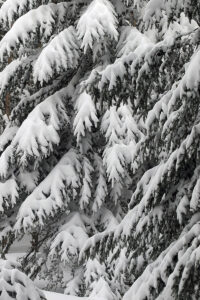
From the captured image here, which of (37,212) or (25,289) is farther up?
(25,289)

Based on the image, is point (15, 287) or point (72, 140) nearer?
point (15, 287)

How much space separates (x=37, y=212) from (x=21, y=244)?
15.5 m

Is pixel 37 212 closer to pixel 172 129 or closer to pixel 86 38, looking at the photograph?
pixel 86 38

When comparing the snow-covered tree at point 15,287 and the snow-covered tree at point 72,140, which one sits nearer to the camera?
the snow-covered tree at point 15,287

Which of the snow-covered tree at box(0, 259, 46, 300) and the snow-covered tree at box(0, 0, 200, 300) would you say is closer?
the snow-covered tree at box(0, 259, 46, 300)

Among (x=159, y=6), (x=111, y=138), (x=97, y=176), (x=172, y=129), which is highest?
(x=159, y=6)

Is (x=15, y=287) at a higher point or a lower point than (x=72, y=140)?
higher

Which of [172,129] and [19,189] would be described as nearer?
[172,129]

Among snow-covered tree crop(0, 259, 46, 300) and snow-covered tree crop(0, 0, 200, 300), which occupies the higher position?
snow-covered tree crop(0, 259, 46, 300)

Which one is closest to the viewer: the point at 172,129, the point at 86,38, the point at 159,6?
the point at 172,129

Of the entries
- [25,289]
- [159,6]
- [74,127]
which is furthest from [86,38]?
[25,289]

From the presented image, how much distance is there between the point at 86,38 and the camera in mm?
9797

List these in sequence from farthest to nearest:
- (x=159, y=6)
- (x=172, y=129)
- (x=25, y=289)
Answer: (x=159, y=6) < (x=172, y=129) < (x=25, y=289)

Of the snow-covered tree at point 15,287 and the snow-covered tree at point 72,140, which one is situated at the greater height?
the snow-covered tree at point 15,287
